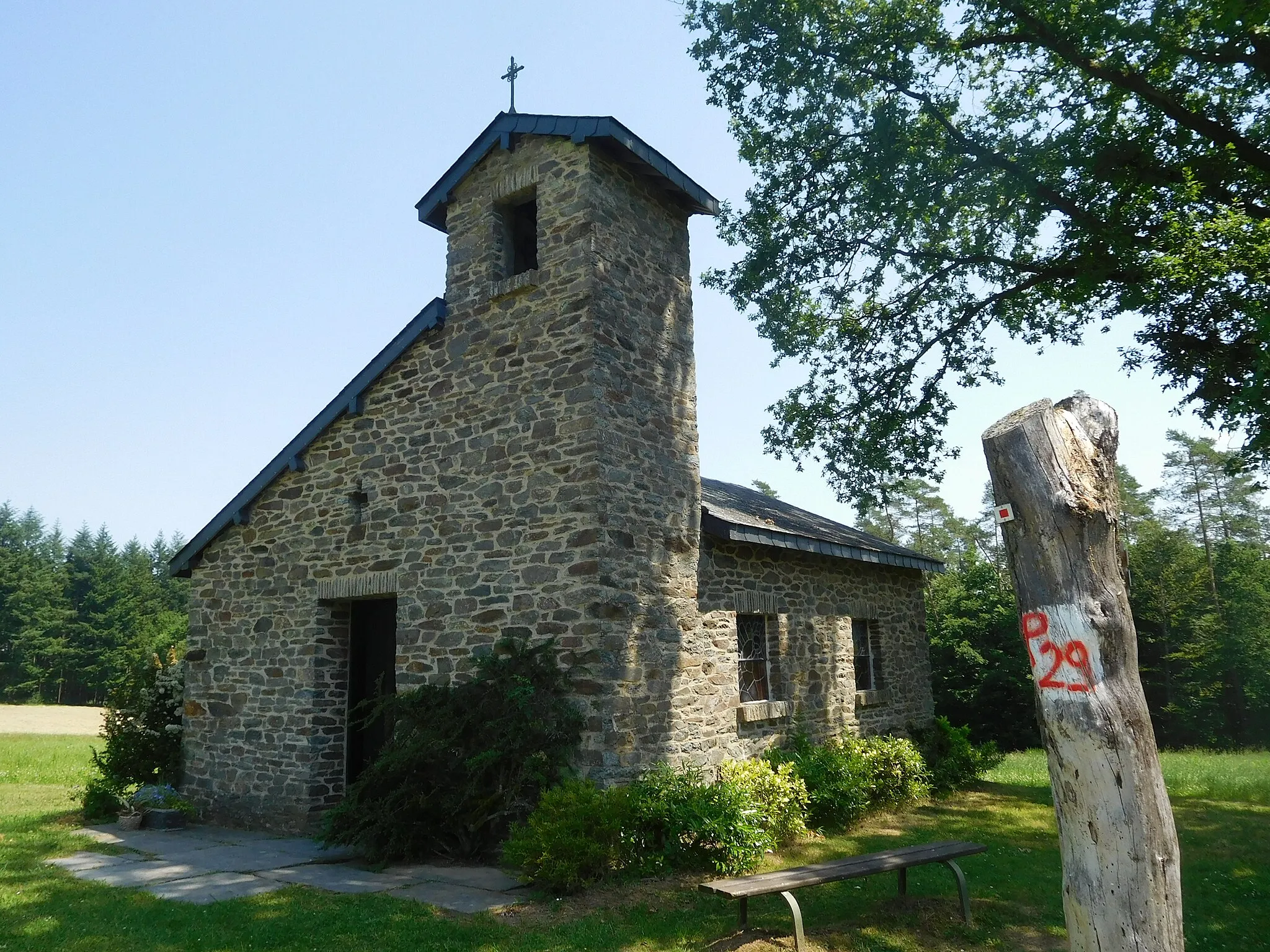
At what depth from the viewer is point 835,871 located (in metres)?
6.01

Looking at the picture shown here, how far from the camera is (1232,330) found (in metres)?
10.7

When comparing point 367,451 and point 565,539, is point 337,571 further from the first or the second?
point 565,539

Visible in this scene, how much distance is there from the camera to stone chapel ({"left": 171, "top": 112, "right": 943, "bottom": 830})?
28.3 feet

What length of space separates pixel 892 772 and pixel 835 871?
617cm

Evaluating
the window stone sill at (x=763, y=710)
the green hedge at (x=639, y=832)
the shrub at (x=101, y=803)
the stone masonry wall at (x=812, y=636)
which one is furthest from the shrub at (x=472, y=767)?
the shrub at (x=101, y=803)

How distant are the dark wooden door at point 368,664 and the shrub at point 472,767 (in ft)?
7.46

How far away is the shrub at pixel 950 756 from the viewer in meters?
13.1

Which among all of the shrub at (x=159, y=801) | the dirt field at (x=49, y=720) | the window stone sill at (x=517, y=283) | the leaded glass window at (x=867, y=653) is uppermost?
the window stone sill at (x=517, y=283)

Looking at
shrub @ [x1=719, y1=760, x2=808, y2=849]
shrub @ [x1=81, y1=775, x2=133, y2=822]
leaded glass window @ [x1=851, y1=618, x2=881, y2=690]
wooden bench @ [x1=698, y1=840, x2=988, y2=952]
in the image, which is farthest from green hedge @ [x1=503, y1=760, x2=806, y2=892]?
shrub @ [x1=81, y1=775, x2=133, y2=822]

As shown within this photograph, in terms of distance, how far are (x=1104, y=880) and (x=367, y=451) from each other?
30.0ft

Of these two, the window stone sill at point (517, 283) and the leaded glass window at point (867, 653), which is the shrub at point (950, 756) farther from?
the window stone sill at point (517, 283)

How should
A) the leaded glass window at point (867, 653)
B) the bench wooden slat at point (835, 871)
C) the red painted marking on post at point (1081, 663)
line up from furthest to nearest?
the leaded glass window at point (867, 653) → the bench wooden slat at point (835, 871) → the red painted marking on post at point (1081, 663)

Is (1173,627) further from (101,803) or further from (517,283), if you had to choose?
(101,803)

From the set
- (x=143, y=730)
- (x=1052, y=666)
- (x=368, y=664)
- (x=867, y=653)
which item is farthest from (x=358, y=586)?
(x=1052, y=666)
